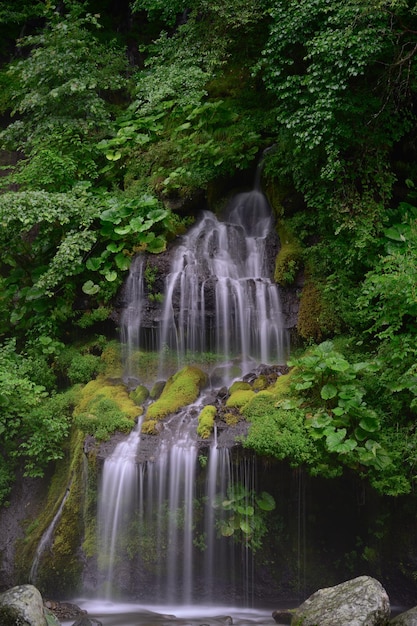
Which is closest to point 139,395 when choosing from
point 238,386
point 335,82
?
point 238,386

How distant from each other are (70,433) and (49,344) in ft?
5.09

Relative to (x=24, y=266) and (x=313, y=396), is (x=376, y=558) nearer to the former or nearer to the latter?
(x=313, y=396)

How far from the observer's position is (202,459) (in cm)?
639

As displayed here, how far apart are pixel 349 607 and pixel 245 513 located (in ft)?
5.16

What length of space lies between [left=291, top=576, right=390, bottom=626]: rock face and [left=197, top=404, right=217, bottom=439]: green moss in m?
2.05

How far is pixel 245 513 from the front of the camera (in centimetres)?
627

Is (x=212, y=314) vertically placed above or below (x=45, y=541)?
above

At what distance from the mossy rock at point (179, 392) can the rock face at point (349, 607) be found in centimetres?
281

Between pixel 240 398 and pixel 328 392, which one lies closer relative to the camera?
pixel 328 392

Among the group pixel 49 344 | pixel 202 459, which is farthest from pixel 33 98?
pixel 202 459

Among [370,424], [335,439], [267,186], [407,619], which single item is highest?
[267,186]

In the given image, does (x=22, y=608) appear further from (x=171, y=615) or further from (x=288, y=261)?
Result: (x=288, y=261)

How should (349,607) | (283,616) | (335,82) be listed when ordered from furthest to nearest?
(335,82) < (283,616) < (349,607)

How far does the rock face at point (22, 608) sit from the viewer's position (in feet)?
17.0
